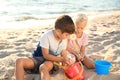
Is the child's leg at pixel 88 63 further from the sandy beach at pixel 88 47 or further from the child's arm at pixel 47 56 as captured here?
the child's arm at pixel 47 56

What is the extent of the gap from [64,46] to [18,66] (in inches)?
26.8

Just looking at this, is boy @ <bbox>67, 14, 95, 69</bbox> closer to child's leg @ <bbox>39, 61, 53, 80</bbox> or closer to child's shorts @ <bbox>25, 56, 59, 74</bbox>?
child's shorts @ <bbox>25, 56, 59, 74</bbox>

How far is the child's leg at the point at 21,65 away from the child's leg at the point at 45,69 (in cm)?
16

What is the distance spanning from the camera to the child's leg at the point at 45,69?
3062mm

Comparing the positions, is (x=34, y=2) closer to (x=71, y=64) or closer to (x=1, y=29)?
(x=1, y=29)

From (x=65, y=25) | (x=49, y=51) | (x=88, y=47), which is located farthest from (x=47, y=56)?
(x=88, y=47)

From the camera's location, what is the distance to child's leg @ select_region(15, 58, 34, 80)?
3.07 metres

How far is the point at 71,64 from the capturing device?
131 inches

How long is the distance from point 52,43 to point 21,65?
19.6 inches

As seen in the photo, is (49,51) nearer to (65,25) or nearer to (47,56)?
(47,56)

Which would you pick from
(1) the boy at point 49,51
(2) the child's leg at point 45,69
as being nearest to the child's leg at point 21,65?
(1) the boy at point 49,51

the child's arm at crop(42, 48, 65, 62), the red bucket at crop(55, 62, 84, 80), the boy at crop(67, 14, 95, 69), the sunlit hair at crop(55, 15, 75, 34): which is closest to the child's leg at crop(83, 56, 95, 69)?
the boy at crop(67, 14, 95, 69)

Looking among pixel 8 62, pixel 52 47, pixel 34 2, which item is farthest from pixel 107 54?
pixel 34 2

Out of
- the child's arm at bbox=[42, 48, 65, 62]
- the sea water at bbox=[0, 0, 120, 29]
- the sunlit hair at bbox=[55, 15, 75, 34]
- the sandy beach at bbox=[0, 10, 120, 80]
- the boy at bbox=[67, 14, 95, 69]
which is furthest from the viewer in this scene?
the sea water at bbox=[0, 0, 120, 29]
